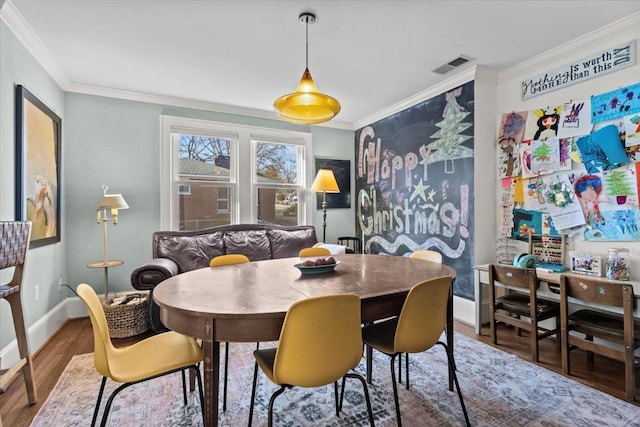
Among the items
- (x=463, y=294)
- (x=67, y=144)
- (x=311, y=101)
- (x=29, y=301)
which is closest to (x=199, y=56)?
(x=311, y=101)

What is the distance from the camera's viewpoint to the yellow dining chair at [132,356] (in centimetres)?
132

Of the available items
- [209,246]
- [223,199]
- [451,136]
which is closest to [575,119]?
[451,136]

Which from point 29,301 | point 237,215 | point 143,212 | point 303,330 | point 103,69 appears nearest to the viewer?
point 303,330

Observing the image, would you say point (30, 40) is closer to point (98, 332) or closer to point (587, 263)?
point (98, 332)

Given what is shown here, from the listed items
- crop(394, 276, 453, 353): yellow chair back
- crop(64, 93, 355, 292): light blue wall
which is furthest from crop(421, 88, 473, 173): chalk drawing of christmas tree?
crop(64, 93, 355, 292): light blue wall

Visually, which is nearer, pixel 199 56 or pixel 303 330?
pixel 303 330

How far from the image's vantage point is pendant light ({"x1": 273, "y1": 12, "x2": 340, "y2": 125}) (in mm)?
2092

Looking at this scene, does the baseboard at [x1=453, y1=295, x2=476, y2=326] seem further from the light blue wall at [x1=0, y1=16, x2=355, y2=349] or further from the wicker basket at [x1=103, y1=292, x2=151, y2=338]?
the light blue wall at [x1=0, y1=16, x2=355, y2=349]

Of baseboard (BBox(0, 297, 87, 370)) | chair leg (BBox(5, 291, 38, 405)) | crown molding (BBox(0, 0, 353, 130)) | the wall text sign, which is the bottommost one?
baseboard (BBox(0, 297, 87, 370))

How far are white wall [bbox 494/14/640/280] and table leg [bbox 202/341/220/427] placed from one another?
9.71 feet

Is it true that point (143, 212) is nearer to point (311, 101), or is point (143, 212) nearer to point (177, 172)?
point (177, 172)

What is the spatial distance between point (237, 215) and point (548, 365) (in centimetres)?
365

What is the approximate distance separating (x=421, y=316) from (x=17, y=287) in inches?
88.5

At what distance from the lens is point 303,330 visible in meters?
1.22
